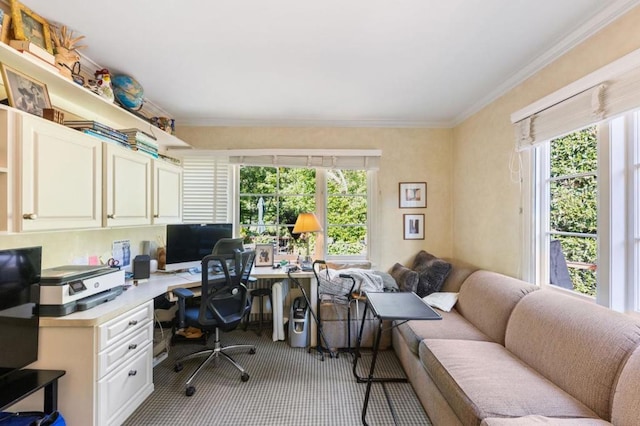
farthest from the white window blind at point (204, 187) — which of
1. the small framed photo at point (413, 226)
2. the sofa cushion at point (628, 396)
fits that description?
→ the sofa cushion at point (628, 396)

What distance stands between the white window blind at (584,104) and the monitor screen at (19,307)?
3.40 meters

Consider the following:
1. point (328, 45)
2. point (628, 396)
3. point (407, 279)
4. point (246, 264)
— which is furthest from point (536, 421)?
point (328, 45)

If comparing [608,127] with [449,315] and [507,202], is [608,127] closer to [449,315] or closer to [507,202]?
[507,202]

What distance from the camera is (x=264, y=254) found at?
3238 millimetres

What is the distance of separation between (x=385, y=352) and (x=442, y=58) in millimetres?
2709

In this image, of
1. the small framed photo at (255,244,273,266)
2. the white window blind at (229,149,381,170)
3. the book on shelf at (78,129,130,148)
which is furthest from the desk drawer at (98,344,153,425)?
the white window blind at (229,149,381,170)

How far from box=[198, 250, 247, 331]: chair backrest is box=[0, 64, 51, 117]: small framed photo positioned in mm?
1343

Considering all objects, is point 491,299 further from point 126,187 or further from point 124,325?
point 126,187

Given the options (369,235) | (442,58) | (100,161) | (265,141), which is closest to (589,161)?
(442,58)

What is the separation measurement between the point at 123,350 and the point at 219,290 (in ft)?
2.29

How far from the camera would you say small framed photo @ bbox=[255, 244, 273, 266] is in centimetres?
322

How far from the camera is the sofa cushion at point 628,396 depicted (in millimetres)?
1136

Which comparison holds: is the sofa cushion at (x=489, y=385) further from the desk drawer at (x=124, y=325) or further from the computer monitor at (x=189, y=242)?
the computer monitor at (x=189, y=242)

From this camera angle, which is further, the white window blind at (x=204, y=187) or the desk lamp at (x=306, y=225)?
the white window blind at (x=204, y=187)
